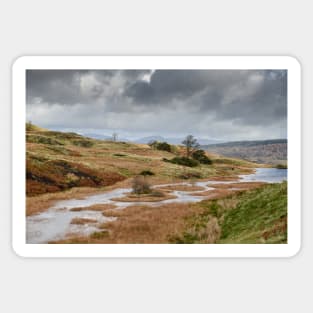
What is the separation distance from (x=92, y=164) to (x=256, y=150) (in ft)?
9.17

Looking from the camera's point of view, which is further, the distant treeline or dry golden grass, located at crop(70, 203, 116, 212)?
Result: the distant treeline

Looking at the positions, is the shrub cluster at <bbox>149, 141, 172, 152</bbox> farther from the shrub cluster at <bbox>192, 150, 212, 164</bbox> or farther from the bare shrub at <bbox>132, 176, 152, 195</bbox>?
the bare shrub at <bbox>132, 176, 152, 195</bbox>

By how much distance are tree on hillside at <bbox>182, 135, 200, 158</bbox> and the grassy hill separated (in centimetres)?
11

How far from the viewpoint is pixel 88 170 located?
6051 millimetres

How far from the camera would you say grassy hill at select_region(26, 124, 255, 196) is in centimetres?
588

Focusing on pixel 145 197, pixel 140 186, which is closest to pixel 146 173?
pixel 140 186

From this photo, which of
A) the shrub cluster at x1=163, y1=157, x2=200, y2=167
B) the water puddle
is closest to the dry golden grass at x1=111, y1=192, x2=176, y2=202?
the water puddle

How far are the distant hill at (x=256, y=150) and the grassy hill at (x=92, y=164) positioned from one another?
0.12 meters

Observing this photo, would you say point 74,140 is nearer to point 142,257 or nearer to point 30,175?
point 30,175

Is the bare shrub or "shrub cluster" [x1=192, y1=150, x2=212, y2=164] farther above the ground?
"shrub cluster" [x1=192, y1=150, x2=212, y2=164]

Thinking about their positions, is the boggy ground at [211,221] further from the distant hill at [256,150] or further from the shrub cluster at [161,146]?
the shrub cluster at [161,146]

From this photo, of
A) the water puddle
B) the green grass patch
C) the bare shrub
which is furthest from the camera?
the bare shrub

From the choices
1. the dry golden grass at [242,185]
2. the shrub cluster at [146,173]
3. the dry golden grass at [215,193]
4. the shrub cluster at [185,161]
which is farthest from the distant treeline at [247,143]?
the shrub cluster at [146,173]
